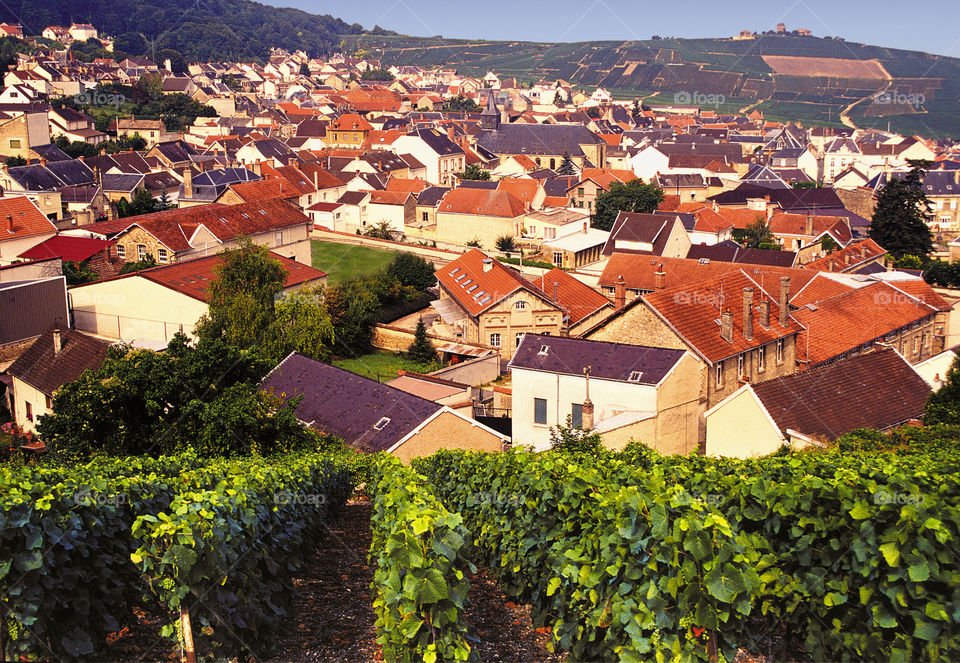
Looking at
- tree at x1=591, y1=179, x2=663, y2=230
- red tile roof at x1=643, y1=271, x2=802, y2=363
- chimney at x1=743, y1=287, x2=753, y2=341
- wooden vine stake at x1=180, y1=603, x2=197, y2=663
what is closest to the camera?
wooden vine stake at x1=180, y1=603, x2=197, y2=663

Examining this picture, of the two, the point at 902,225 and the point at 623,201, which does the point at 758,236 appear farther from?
the point at 623,201

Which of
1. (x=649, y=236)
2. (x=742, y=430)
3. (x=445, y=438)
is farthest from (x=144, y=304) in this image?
(x=649, y=236)

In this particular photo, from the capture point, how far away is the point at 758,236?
2625 inches

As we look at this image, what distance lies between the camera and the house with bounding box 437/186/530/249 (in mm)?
68562

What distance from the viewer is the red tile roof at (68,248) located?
47.1 m

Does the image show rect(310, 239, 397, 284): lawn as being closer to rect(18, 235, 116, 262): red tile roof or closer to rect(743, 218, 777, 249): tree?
rect(18, 235, 116, 262): red tile roof

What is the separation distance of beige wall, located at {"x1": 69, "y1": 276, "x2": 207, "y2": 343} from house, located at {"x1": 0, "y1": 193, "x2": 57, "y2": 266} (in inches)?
365

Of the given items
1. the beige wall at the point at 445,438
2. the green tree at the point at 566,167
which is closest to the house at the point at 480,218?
the green tree at the point at 566,167

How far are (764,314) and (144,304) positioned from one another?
25.3 meters

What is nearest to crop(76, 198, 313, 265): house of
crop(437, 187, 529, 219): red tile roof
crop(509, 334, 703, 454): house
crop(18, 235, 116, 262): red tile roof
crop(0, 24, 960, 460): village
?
crop(0, 24, 960, 460): village

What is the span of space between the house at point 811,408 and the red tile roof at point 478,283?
1821 centimetres

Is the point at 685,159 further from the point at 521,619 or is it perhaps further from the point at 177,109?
the point at 521,619

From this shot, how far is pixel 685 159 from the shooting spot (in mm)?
104250

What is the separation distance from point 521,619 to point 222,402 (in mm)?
10397
